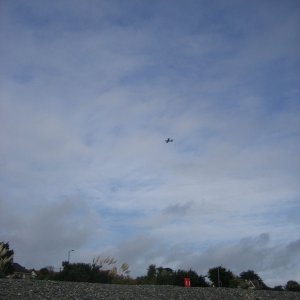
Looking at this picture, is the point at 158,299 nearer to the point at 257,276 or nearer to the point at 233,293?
the point at 233,293

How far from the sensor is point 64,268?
26641mm

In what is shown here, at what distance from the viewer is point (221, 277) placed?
3073 cm

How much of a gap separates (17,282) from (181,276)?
12.7 m

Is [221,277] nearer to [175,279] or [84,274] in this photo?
[175,279]

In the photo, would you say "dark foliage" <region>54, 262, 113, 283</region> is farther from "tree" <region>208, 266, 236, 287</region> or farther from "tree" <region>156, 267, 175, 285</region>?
"tree" <region>208, 266, 236, 287</region>

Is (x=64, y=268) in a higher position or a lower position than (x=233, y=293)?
higher

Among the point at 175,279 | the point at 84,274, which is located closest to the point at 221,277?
the point at 175,279

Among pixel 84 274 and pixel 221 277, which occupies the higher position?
pixel 221 277

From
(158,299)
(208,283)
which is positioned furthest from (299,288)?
(158,299)

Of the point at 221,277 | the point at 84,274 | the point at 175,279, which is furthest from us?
the point at 221,277

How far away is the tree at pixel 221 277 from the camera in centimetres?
3010

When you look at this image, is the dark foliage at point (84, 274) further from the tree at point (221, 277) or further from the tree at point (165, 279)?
the tree at point (221, 277)

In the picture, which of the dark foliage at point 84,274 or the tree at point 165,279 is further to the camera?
the tree at point 165,279

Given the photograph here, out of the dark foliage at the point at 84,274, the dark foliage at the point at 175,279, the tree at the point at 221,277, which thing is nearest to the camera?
the dark foliage at the point at 84,274
